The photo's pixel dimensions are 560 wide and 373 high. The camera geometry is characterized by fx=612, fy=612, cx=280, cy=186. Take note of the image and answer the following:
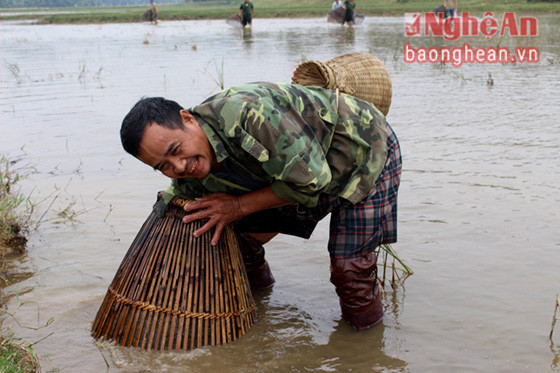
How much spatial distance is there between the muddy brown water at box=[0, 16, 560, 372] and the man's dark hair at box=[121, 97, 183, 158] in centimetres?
90

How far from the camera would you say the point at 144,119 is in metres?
2.13

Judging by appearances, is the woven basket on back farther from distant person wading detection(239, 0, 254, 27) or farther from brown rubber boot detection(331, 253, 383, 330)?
distant person wading detection(239, 0, 254, 27)

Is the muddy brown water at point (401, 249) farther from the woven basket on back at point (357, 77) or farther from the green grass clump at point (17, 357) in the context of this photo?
the woven basket on back at point (357, 77)

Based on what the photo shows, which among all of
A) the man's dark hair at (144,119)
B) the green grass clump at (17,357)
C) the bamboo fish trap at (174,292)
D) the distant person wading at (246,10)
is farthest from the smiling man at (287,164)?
the distant person wading at (246,10)

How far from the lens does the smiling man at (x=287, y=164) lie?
217 cm

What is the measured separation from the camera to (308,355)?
258 centimetres

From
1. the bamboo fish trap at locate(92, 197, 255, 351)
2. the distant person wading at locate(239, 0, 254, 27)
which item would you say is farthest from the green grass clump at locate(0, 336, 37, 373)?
the distant person wading at locate(239, 0, 254, 27)

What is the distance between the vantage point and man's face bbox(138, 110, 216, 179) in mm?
2152

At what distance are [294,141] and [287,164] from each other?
88mm

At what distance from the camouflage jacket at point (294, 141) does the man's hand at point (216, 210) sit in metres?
0.06

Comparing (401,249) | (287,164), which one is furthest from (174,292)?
(401,249)

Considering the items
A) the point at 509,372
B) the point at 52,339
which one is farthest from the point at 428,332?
the point at 52,339

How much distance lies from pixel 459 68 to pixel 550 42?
4.28m

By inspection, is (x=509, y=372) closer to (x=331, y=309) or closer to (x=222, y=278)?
(x=331, y=309)
